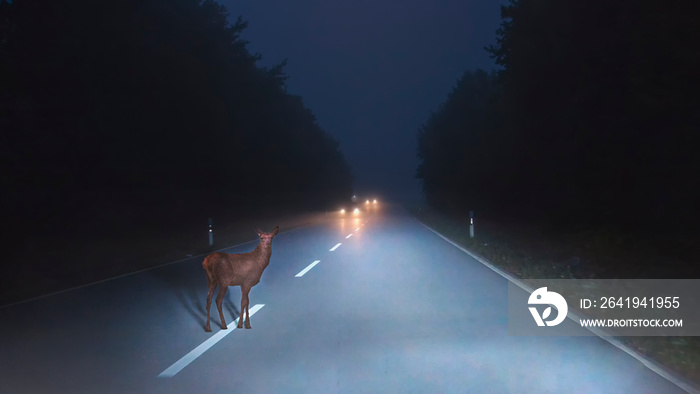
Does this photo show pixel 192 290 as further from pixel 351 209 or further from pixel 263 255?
pixel 351 209

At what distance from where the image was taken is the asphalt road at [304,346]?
5375 millimetres

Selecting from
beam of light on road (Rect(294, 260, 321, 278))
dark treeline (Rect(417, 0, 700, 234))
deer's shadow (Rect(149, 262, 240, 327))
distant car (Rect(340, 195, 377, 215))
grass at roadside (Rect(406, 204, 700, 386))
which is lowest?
distant car (Rect(340, 195, 377, 215))

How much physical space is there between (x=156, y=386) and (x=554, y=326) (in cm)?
526

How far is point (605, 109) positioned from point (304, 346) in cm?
1801

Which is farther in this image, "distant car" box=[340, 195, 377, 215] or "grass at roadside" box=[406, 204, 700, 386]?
"distant car" box=[340, 195, 377, 215]

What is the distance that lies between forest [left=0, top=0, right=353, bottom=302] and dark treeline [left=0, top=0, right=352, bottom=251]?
56mm

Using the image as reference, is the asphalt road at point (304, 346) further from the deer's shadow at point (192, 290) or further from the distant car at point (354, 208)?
the distant car at point (354, 208)

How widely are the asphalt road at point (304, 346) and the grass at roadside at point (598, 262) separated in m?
0.51

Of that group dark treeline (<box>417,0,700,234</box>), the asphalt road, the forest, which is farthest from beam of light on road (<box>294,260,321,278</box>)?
dark treeline (<box>417,0,700,234</box>)

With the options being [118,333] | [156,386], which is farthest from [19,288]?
[156,386]

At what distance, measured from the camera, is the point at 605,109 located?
20.8 metres

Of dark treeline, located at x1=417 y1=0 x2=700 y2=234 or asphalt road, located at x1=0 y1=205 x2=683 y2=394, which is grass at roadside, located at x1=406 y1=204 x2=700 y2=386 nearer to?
asphalt road, located at x1=0 y1=205 x2=683 y2=394

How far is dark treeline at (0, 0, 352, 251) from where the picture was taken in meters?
22.4

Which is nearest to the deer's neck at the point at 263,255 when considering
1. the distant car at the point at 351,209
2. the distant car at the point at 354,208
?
the distant car at the point at 351,209
